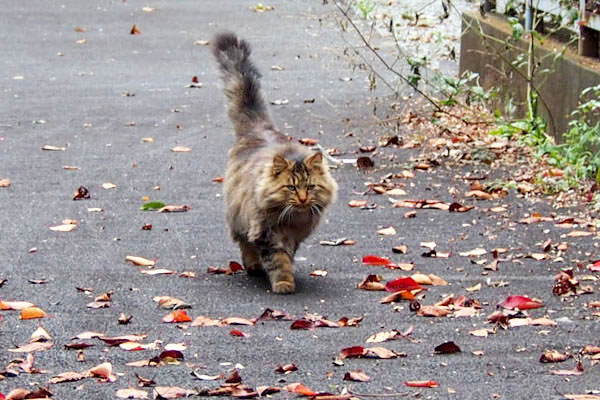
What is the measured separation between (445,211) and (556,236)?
114cm

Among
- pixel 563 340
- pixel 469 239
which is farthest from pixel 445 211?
pixel 563 340

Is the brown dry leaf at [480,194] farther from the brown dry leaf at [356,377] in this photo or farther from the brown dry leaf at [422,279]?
the brown dry leaf at [356,377]

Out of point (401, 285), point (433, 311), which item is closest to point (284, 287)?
point (401, 285)

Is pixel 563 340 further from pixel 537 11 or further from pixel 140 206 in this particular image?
pixel 537 11

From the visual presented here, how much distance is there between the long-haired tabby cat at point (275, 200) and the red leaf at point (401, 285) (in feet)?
1.82

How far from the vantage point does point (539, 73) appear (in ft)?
35.8

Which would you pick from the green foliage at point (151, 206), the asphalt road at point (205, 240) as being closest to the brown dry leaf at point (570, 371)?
the asphalt road at point (205, 240)

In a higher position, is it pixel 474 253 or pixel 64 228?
pixel 474 253

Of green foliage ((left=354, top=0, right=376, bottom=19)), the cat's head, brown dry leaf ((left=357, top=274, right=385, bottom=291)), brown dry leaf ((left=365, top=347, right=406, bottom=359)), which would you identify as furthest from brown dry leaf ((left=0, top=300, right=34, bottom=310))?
green foliage ((left=354, top=0, right=376, bottom=19))

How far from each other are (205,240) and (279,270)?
139 centimetres

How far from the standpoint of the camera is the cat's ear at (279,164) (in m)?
7.02

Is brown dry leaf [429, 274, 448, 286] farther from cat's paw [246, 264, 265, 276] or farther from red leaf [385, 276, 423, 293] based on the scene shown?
cat's paw [246, 264, 265, 276]

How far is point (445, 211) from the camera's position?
A: 9078mm

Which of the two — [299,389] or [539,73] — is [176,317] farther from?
[539,73]
